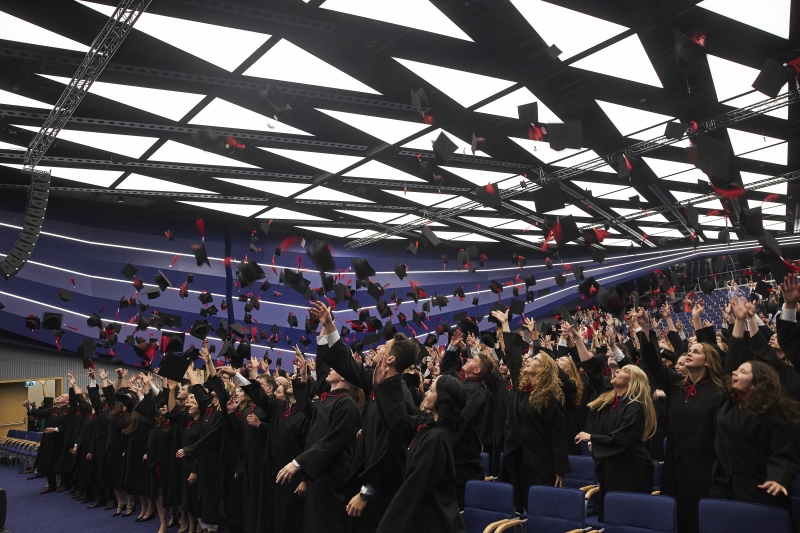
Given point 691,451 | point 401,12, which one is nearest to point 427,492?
point 691,451

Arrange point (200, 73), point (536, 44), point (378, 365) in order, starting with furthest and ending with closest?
point (200, 73)
point (536, 44)
point (378, 365)

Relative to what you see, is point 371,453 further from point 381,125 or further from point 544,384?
point 381,125

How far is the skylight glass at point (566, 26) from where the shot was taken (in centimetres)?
674

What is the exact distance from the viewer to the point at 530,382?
5.38 m

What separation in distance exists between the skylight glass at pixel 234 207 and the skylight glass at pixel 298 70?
7.47 m

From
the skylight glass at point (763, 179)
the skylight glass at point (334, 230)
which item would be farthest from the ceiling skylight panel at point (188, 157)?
the skylight glass at point (763, 179)

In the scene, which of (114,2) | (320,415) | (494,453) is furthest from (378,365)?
(114,2)

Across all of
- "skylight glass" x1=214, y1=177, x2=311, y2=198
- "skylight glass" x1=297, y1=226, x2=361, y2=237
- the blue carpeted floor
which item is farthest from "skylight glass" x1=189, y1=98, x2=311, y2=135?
"skylight glass" x1=297, y1=226, x2=361, y2=237

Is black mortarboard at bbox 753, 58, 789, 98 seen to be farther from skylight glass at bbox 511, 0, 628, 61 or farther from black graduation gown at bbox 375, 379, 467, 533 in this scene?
black graduation gown at bbox 375, 379, 467, 533

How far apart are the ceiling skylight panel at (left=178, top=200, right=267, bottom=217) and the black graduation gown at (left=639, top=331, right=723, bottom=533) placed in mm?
12185

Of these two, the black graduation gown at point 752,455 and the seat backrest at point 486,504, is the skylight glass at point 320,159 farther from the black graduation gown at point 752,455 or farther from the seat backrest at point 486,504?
the black graduation gown at point 752,455

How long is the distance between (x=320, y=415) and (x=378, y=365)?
3.84 feet

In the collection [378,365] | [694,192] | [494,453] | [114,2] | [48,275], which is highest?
[114,2]

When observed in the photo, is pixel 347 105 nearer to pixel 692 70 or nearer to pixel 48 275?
pixel 692 70
